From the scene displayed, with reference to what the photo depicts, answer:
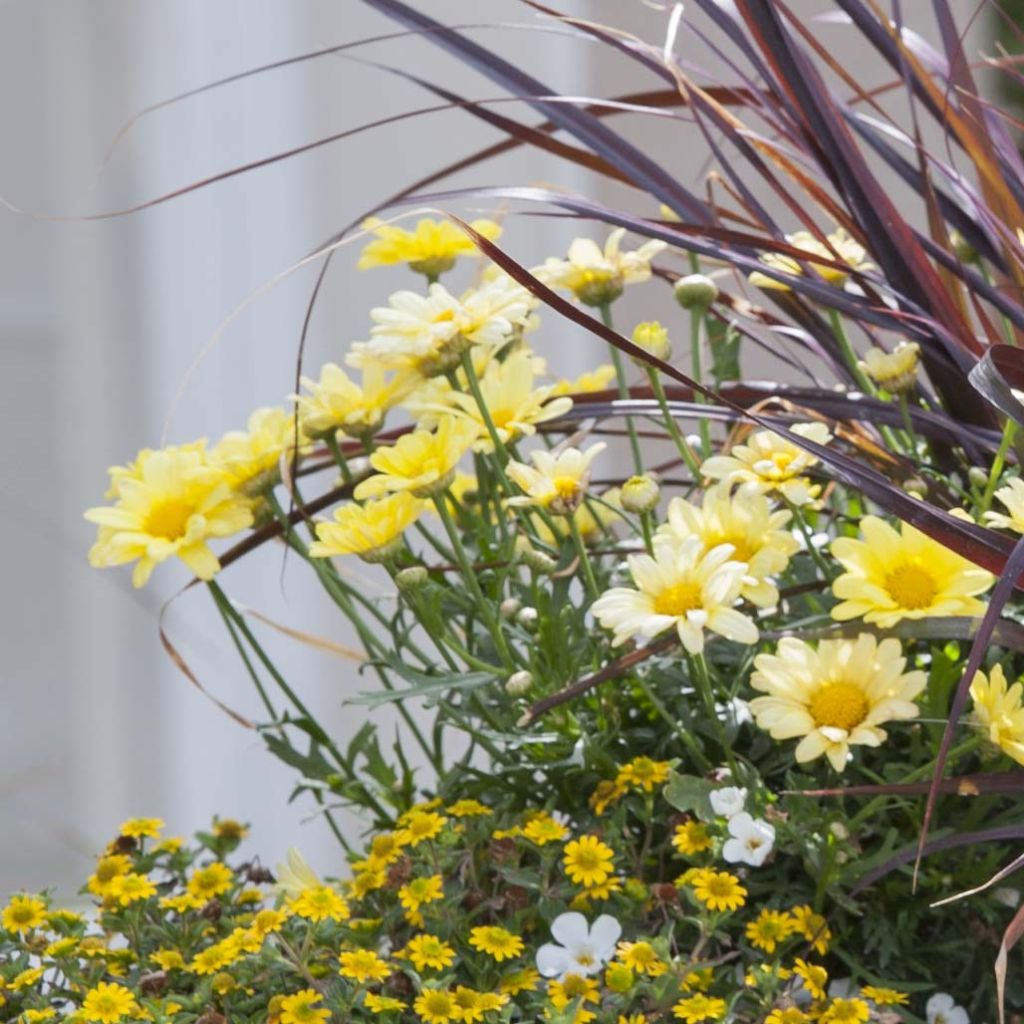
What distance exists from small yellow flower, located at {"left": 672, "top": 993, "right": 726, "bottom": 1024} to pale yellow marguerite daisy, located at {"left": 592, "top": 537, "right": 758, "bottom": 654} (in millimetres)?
131

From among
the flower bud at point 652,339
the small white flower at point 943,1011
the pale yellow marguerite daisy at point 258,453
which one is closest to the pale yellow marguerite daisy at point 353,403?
the pale yellow marguerite daisy at point 258,453

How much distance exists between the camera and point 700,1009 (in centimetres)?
54

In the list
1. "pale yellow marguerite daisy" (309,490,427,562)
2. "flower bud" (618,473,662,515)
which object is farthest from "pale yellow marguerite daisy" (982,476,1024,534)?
"pale yellow marguerite daisy" (309,490,427,562)

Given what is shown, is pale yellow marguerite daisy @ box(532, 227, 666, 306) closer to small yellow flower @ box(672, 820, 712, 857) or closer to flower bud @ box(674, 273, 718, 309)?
flower bud @ box(674, 273, 718, 309)

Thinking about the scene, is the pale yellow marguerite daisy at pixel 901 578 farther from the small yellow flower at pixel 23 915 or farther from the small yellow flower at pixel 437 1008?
the small yellow flower at pixel 23 915

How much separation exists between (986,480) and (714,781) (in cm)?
18

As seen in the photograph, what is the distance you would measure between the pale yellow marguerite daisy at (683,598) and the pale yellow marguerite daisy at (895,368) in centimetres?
12

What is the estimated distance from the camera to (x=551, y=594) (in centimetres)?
72

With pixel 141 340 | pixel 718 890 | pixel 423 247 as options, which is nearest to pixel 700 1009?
pixel 718 890

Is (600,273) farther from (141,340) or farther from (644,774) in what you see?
(141,340)

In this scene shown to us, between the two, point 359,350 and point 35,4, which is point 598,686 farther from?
point 35,4

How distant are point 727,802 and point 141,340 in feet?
3.51

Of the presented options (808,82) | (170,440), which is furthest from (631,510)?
(170,440)

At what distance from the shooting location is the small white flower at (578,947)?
58cm
